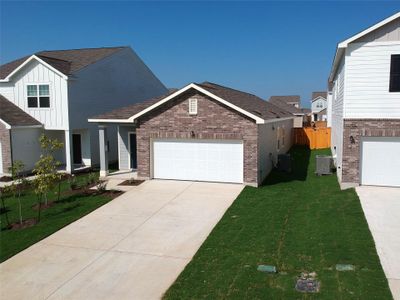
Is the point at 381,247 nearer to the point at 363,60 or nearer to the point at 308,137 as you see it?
the point at 363,60

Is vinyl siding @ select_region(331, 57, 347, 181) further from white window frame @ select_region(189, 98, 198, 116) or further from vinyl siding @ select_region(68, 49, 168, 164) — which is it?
vinyl siding @ select_region(68, 49, 168, 164)

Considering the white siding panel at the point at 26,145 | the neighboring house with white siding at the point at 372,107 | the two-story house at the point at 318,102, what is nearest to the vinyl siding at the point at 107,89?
the white siding panel at the point at 26,145

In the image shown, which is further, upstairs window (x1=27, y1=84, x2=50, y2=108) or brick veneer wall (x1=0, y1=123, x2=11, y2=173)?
upstairs window (x1=27, y1=84, x2=50, y2=108)

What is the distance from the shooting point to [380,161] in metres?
14.6

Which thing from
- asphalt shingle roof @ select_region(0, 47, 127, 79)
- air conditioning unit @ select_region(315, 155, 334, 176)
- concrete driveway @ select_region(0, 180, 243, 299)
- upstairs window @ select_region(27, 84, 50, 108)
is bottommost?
concrete driveway @ select_region(0, 180, 243, 299)

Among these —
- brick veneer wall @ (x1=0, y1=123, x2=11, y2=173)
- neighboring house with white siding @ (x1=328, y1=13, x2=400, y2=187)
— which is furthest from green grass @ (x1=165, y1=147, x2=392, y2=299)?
brick veneer wall @ (x1=0, y1=123, x2=11, y2=173)

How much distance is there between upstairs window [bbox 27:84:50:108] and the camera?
20.9m

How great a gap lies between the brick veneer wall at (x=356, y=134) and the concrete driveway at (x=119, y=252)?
4.79 metres

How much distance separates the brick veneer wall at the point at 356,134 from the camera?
14188 millimetres

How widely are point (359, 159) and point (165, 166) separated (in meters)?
8.41

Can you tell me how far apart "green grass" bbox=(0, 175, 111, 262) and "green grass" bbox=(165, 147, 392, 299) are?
4823 millimetres

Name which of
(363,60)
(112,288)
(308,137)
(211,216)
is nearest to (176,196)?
(211,216)

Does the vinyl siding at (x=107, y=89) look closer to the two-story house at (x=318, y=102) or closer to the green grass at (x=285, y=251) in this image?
the green grass at (x=285, y=251)

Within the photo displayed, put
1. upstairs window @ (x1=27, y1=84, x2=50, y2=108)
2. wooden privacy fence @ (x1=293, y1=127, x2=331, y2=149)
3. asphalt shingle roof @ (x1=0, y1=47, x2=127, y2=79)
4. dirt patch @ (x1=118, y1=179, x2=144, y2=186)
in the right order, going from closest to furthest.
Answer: dirt patch @ (x1=118, y1=179, x2=144, y2=186), asphalt shingle roof @ (x1=0, y1=47, x2=127, y2=79), upstairs window @ (x1=27, y1=84, x2=50, y2=108), wooden privacy fence @ (x1=293, y1=127, x2=331, y2=149)
